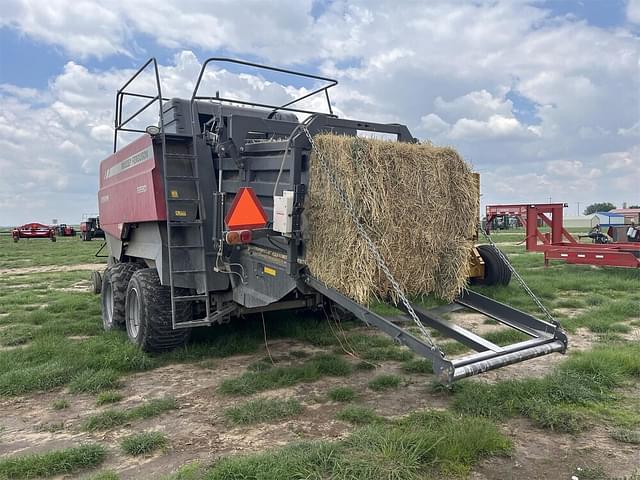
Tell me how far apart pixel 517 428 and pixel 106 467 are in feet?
9.82

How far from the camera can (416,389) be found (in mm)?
4723

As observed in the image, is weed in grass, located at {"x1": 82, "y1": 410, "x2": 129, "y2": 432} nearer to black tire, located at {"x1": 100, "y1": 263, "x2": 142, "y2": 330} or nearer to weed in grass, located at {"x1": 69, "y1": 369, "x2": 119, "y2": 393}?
weed in grass, located at {"x1": 69, "y1": 369, "x2": 119, "y2": 393}

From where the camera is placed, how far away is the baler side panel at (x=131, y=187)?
546 centimetres

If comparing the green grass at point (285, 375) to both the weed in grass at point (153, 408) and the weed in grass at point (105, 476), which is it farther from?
the weed in grass at point (105, 476)

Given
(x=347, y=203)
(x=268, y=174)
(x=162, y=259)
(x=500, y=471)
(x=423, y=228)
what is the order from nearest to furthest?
(x=500, y=471), (x=347, y=203), (x=423, y=228), (x=268, y=174), (x=162, y=259)

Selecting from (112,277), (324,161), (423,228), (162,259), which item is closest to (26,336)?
(112,277)

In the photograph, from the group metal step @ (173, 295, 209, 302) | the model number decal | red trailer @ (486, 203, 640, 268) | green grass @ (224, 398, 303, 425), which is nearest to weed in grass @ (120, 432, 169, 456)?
green grass @ (224, 398, 303, 425)

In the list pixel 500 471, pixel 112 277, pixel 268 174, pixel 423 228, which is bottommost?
pixel 500 471

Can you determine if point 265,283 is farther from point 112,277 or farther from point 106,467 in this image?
point 112,277

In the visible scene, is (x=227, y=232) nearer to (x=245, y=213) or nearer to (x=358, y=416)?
(x=245, y=213)

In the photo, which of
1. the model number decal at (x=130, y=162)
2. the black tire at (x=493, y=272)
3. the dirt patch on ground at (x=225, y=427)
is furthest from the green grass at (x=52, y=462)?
the black tire at (x=493, y=272)

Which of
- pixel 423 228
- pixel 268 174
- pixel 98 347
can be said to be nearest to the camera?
pixel 423 228

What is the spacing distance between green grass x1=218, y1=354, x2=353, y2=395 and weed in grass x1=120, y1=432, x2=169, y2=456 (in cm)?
103

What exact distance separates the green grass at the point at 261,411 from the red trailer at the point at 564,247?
9.63 meters
